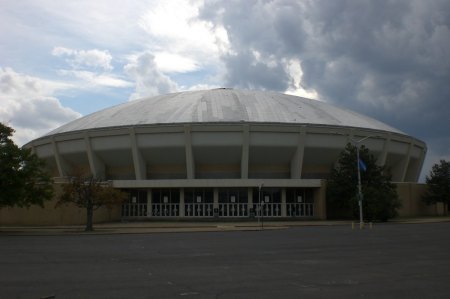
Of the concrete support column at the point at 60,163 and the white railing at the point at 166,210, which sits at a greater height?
the concrete support column at the point at 60,163

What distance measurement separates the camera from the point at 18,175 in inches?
1219

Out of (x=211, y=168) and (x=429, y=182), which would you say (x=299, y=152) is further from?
(x=429, y=182)

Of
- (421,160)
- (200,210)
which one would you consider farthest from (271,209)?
(421,160)

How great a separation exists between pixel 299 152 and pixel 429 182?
17795mm

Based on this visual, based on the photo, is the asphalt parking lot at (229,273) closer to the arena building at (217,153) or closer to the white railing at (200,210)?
the arena building at (217,153)

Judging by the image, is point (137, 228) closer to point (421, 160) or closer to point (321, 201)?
point (321, 201)

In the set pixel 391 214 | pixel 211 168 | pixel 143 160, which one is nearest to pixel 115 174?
pixel 143 160

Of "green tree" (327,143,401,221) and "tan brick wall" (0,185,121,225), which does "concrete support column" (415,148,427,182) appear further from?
"tan brick wall" (0,185,121,225)

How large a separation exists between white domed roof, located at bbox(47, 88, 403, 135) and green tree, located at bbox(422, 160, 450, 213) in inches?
317

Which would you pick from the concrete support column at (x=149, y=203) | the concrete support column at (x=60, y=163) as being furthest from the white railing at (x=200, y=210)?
the concrete support column at (x=60, y=163)

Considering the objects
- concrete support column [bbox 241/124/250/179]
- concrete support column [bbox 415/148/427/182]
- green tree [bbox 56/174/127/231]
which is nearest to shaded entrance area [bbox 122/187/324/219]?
concrete support column [bbox 241/124/250/179]

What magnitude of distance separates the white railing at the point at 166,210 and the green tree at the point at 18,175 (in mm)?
16880

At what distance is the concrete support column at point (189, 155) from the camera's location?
1861 inches

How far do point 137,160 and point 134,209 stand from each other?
4772 mm
